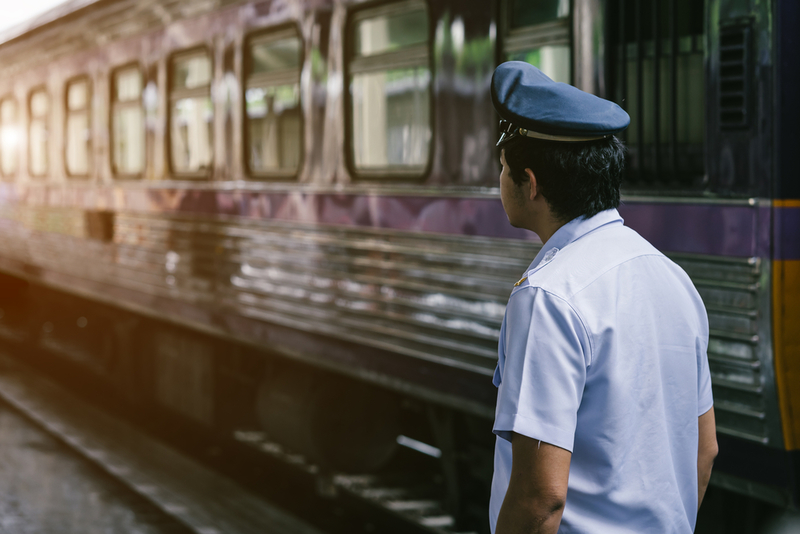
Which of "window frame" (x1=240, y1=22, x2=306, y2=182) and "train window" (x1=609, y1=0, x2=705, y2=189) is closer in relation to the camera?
"train window" (x1=609, y1=0, x2=705, y2=189)

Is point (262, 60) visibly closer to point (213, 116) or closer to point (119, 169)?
point (213, 116)

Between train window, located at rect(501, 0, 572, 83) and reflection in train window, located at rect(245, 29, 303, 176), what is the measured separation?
65.6 inches

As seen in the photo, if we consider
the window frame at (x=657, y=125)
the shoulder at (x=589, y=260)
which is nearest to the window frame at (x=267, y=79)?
the window frame at (x=657, y=125)

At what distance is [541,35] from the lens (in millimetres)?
3619

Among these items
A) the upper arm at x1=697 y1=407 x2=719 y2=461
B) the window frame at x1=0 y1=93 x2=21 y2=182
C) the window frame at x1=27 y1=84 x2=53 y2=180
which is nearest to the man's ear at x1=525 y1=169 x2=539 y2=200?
the upper arm at x1=697 y1=407 x2=719 y2=461

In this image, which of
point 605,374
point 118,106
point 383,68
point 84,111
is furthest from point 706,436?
point 84,111

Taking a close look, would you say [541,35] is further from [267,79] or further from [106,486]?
[106,486]

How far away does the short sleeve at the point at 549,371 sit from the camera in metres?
1.45

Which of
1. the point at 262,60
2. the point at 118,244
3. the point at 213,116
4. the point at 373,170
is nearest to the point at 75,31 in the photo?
the point at 118,244

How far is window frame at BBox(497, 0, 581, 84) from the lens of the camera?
345 centimetres

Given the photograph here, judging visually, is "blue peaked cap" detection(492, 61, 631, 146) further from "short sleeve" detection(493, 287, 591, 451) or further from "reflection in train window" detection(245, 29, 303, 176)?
"reflection in train window" detection(245, 29, 303, 176)

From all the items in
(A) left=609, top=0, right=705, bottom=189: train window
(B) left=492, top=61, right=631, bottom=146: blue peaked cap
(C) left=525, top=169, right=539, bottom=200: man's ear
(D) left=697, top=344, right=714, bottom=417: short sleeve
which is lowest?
(D) left=697, top=344, right=714, bottom=417: short sleeve

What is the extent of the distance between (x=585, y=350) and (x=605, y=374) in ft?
0.19

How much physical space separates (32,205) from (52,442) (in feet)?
11.6
